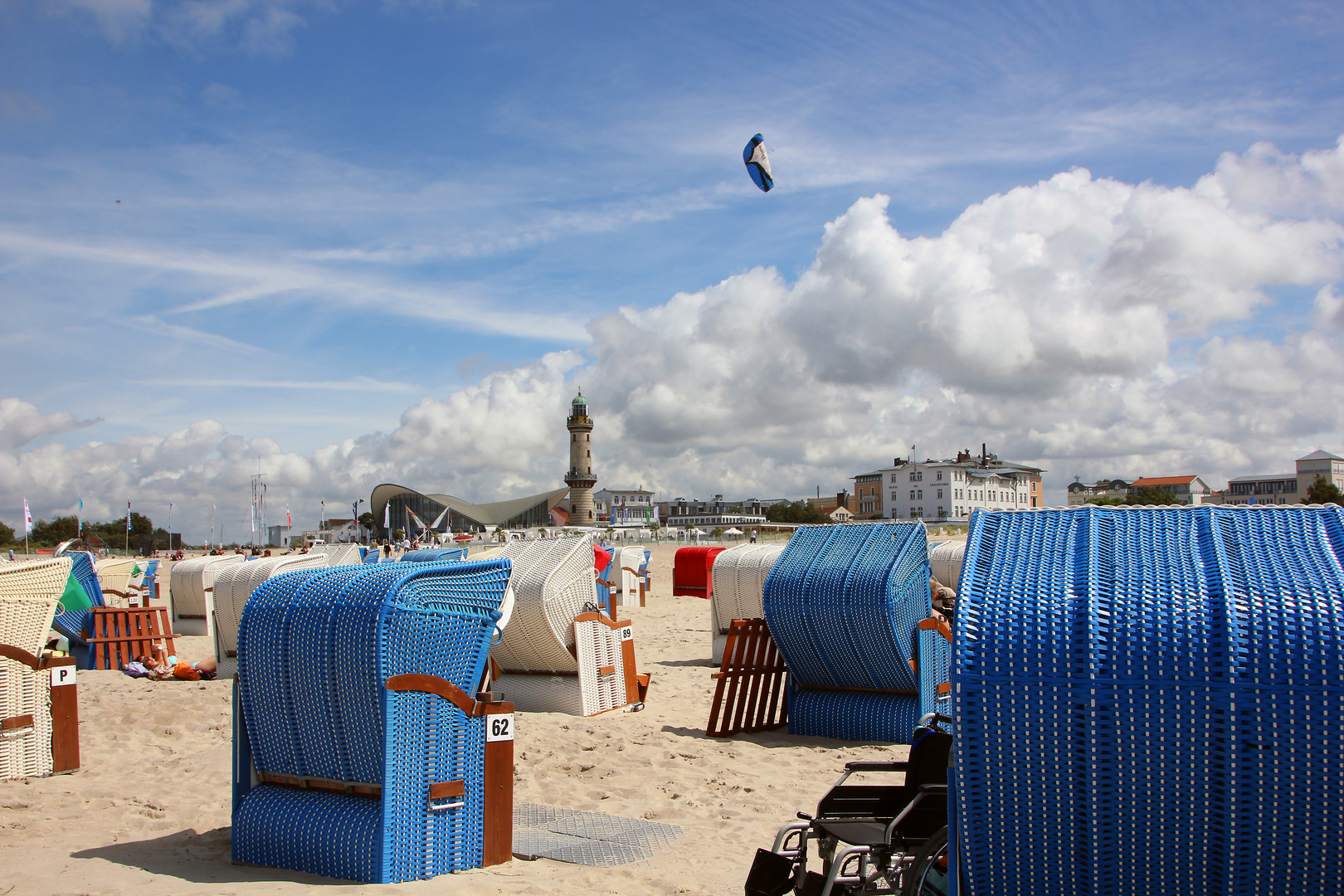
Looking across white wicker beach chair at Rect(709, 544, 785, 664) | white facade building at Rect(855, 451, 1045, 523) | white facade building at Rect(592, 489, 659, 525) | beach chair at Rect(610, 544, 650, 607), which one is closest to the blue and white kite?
white wicker beach chair at Rect(709, 544, 785, 664)

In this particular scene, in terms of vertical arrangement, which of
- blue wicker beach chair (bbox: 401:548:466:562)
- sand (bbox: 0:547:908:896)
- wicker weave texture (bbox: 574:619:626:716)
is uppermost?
blue wicker beach chair (bbox: 401:548:466:562)

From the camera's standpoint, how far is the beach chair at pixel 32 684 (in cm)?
712

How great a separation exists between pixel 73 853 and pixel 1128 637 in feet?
18.5

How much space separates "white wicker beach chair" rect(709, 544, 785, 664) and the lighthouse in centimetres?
9412

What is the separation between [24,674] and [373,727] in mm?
4241

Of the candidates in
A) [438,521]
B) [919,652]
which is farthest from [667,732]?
[438,521]

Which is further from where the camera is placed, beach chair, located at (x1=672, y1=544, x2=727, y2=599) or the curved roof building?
the curved roof building

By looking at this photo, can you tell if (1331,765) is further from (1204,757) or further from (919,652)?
(919,652)

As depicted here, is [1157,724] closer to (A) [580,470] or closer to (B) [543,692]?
(B) [543,692]

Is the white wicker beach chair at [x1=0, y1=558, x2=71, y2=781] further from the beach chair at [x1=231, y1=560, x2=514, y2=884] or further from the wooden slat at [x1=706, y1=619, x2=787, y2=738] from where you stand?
the wooden slat at [x1=706, y1=619, x2=787, y2=738]

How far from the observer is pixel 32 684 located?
7.31m

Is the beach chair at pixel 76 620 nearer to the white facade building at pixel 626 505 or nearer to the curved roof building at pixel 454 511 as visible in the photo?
the curved roof building at pixel 454 511

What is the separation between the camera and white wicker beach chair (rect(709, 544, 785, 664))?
41.4ft

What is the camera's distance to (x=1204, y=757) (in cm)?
275
